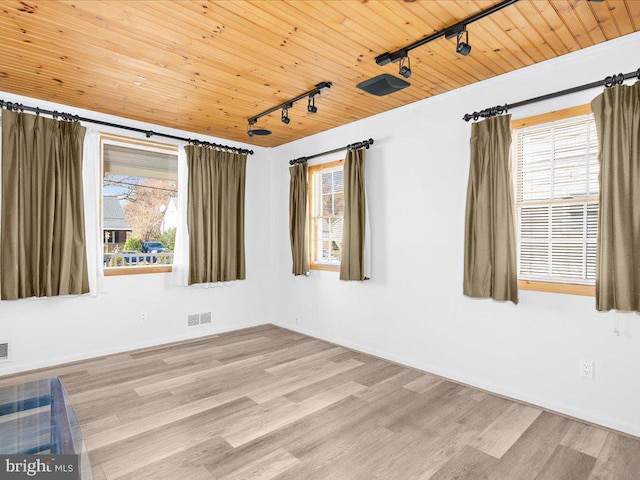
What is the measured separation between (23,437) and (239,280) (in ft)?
11.1

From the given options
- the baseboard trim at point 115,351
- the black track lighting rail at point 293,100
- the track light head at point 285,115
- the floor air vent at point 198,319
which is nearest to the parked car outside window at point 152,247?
the floor air vent at point 198,319

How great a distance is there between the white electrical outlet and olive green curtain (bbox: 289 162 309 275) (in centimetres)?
310

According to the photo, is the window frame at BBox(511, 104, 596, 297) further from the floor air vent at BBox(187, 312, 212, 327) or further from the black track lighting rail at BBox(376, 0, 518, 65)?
the floor air vent at BBox(187, 312, 212, 327)

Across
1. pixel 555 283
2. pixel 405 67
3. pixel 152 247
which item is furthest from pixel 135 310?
pixel 555 283

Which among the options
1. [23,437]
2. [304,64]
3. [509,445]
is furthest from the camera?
[304,64]

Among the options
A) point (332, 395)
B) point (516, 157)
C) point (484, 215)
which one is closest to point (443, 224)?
point (484, 215)

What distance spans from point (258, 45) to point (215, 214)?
8.41ft

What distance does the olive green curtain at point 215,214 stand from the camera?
4574mm

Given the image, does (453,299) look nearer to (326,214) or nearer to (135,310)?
(326,214)

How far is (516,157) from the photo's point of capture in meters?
3.05

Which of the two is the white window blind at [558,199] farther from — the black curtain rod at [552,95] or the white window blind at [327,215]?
the white window blind at [327,215]

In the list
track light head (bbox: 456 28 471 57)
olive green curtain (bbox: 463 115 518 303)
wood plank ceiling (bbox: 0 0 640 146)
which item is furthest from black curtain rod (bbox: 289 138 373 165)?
track light head (bbox: 456 28 471 57)

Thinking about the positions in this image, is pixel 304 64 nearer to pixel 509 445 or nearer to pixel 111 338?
pixel 509 445

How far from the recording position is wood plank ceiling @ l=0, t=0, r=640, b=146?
85.7 inches
